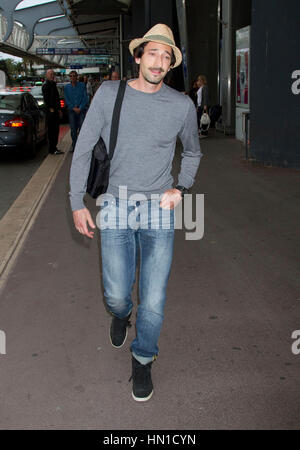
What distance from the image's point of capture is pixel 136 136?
10.1 feet

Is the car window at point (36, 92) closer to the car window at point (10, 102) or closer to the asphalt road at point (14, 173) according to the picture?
→ the asphalt road at point (14, 173)

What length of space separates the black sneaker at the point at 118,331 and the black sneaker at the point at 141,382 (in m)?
0.49

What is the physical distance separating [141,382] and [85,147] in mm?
1385

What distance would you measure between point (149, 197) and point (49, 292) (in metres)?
2.10

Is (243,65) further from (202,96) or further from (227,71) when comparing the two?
(202,96)

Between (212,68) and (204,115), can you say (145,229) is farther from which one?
(212,68)

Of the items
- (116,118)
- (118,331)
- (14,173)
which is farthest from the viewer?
(14,173)

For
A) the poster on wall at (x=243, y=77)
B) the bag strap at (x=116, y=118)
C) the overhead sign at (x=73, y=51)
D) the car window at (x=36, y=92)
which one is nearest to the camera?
the bag strap at (x=116, y=118)

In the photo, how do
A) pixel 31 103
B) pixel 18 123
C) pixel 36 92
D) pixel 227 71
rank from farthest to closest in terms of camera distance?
1. pixel 36 92
2. pixel 227 71
3. pixel 31 103
4. pixel 18 123

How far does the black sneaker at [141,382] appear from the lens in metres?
3.23

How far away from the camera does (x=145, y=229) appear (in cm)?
321

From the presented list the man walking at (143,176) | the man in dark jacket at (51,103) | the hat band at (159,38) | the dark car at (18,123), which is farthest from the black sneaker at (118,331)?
the man in dark jacket at (51,103)

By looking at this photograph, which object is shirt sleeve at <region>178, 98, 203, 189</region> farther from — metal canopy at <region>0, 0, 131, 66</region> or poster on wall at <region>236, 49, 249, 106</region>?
metal canopy at <region>0, 0, 131, 66</region>

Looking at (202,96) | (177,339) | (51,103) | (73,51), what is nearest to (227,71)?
(202,96)
